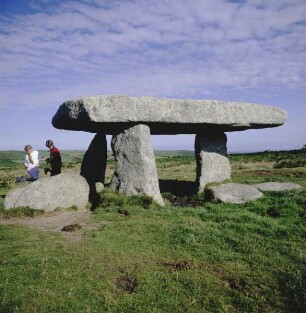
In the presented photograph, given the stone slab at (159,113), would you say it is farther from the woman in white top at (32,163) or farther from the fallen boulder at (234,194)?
the fallen boulder at (234,194)

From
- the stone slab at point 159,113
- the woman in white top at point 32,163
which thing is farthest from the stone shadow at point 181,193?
the woman in white top at point 32,163

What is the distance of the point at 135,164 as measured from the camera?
1359 centimetres

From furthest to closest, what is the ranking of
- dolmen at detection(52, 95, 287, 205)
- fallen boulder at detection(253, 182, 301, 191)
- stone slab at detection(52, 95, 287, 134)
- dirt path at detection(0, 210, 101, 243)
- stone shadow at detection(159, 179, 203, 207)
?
1. fallen boulder at detection(253, 182, 301, 191)
2. stone shadow at detection(159, 179, 203, 207)
3. dolmen at detection(52, 95, 287, 205)
4. stone slab at detection(52, 95, 287, 134)
5. dirt path at detection(0, 210, 101, 243)

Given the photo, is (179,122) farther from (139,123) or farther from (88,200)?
(88,200)

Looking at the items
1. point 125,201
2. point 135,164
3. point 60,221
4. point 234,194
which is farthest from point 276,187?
point 60,221

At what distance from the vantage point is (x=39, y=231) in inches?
392

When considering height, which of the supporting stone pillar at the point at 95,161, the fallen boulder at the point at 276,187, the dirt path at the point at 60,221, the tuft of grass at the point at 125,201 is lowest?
the dirt path at the point at 60,221

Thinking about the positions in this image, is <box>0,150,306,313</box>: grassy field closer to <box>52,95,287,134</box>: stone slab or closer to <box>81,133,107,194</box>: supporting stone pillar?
<box>52,95,287,134</box>: stone slab

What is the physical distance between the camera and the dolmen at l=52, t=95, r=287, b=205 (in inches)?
Result: 505

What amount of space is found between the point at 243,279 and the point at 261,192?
305 inches

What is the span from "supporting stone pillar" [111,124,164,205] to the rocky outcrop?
1.43 meters

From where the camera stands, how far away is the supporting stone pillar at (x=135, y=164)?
13.3m

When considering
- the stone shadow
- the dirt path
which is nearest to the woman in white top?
the dirt path

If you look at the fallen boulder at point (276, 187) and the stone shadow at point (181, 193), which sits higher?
the fallen boulder at point (276, 187)
